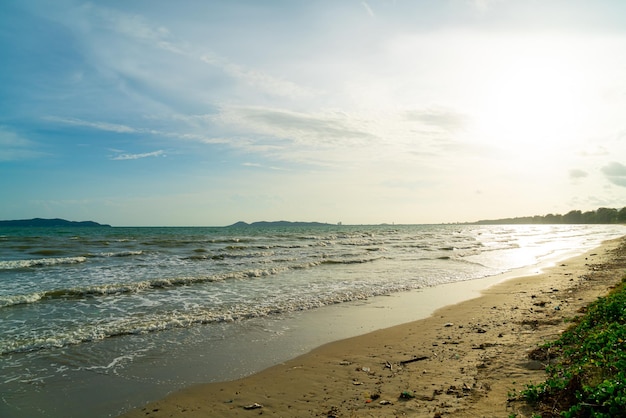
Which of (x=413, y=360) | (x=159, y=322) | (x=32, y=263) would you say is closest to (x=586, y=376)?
(x=413, y=360)

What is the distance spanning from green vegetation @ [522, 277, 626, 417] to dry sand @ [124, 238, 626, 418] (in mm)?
349

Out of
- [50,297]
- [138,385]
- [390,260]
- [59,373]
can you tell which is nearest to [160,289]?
[50,297]

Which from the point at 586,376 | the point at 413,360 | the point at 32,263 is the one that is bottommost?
the point at 413,360

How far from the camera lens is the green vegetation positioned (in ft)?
13.9

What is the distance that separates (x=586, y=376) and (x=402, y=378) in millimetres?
2857

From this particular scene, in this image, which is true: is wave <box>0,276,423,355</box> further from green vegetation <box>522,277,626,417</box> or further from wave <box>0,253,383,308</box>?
green vegetation <box>522,277,626,417</box>

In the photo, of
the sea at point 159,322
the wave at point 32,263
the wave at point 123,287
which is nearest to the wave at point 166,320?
the sea at point 159,322

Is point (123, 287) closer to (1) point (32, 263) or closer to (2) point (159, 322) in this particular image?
(2) point (159, 322)

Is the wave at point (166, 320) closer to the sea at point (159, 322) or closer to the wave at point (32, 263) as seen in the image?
the sea at point (159, 322)

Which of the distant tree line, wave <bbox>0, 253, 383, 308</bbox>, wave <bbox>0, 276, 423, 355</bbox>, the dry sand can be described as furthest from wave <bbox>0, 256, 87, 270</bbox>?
the distant tree line

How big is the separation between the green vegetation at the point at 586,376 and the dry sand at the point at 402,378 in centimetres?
35

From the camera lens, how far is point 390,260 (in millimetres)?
28812

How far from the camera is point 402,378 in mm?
6789

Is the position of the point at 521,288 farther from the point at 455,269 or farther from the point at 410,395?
the point at 410,395
